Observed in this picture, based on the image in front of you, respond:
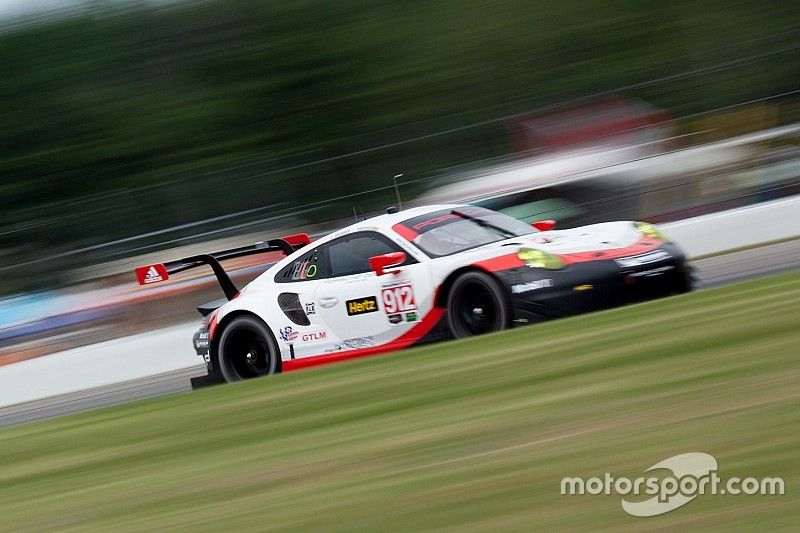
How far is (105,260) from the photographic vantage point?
13.5 meters

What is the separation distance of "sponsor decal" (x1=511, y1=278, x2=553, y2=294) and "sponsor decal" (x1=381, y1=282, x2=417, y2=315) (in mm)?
916

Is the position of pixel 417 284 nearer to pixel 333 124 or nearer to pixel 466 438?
pixel 466 438

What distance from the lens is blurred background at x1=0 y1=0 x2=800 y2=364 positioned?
12.4 metres

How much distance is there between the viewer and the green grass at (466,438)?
3307 millimetres

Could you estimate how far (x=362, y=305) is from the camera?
8.34 m

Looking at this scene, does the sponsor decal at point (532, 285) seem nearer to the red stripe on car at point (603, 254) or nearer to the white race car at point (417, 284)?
the white race car at point (417, 284)

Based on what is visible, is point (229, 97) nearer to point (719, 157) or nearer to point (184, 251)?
point (184, 251)

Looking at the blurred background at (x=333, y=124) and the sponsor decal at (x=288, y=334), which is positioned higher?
the blurred background at (x=333, y=124)

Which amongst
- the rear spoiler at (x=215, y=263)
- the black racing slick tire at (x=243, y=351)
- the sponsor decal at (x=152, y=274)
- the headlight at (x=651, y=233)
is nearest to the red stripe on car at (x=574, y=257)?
the headlight at (x=651, y=233)

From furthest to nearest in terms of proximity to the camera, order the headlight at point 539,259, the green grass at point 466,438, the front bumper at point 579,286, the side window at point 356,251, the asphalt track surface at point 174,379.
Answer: the asphalt track surface at point 174,379 → the side window at point 356,251 → the headlight at point 539,259 → the front bumper at point 579,286 → the green grass at point 466,438

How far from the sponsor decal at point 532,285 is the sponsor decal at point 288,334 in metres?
2.10

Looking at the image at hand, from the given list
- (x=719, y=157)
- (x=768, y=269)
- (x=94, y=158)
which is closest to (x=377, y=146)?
(x=719, y=157)

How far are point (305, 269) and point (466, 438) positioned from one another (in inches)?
196

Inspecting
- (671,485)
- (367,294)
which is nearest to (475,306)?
(367,294)
